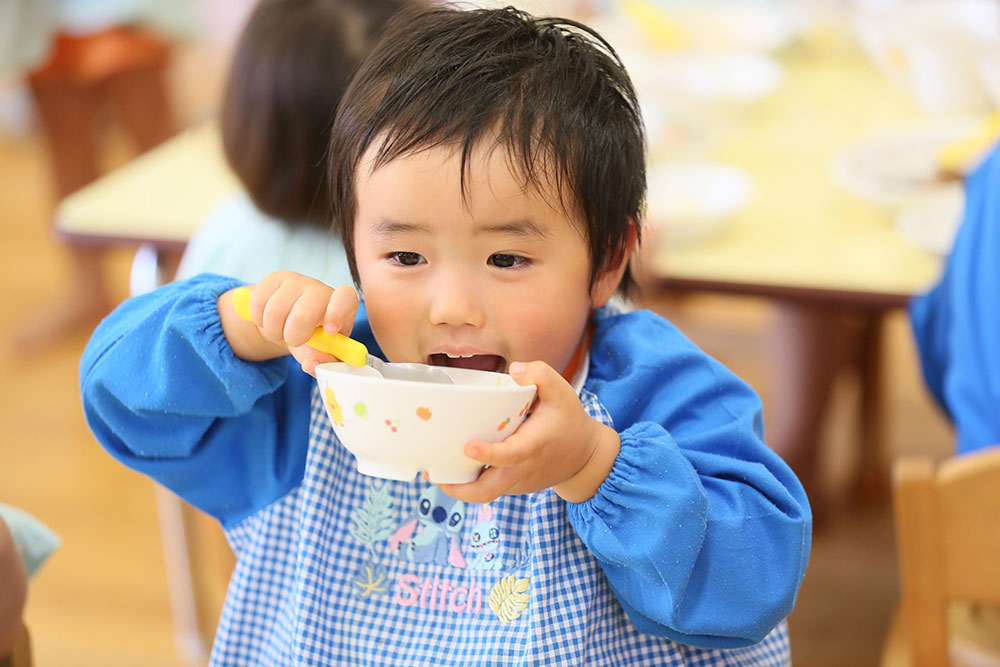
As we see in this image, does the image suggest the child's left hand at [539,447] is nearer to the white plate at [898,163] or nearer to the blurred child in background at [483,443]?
the blurred child in background at [483,443]

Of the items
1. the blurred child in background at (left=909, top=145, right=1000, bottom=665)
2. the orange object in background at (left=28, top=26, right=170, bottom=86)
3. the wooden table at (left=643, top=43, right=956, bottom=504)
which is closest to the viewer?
the blurred child in background at (left=909, top=145, right=1000, bottom=665)

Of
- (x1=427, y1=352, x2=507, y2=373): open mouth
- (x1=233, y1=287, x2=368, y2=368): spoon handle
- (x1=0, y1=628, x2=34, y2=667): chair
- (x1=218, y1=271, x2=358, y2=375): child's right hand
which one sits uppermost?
(x1=218, y1=271, x2=358, y2=375): child's right hand

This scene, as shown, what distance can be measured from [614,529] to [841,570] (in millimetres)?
1660

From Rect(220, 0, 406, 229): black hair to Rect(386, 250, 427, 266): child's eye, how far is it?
0.52 metres

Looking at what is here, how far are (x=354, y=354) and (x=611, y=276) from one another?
0.84ft

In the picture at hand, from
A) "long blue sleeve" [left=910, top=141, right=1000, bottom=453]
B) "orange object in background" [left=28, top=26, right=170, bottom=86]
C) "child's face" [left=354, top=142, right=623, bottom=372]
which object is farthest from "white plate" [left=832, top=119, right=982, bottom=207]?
"orange object in background" [left=28, top=26, right=170, bottom=86]

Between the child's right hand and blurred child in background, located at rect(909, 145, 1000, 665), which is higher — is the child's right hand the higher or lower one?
the higher one

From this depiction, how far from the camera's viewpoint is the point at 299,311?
85cm

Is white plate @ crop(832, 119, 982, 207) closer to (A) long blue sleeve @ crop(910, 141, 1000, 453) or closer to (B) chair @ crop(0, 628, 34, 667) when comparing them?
(A) long blue sleeve @ crop(910, 141, 1000, 453)

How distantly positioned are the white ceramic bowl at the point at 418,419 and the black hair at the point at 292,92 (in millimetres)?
640

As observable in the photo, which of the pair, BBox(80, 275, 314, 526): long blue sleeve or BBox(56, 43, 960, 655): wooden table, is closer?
BBox(80, 275, 314, 526): long blue sleeve

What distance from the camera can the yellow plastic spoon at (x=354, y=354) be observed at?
86 centimetres

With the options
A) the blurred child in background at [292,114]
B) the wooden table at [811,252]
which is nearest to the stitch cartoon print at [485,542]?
the blurred child in background at [292,114]

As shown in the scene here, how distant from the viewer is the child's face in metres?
0.85
